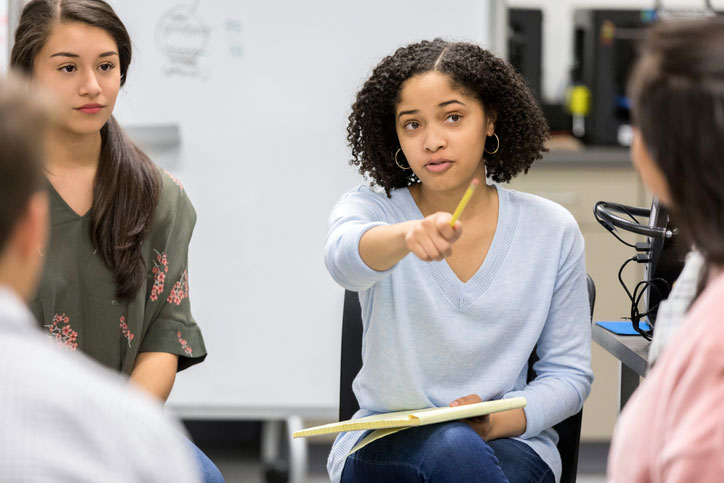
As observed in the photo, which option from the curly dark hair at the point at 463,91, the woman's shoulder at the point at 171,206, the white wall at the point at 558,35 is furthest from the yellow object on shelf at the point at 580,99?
the woman's shoulder at the point at 171,206

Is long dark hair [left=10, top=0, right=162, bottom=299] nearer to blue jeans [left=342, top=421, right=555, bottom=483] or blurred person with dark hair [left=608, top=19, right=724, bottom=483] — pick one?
blue jeans [left=342, top=421, right=555, bottom=483]

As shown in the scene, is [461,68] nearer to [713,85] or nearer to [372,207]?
[372,207]

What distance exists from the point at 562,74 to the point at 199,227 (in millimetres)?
1701

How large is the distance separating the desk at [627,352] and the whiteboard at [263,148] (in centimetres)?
119

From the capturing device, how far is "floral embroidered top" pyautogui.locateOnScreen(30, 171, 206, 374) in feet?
4.63

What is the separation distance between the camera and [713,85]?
0.78 meters

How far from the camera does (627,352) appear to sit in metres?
1.26

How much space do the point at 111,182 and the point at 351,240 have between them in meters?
0.42

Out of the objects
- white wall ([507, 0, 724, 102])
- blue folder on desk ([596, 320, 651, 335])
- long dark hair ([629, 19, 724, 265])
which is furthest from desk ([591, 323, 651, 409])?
white wall ([507, 0, 724, 102])

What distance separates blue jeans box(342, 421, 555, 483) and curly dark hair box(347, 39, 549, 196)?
1.38ft

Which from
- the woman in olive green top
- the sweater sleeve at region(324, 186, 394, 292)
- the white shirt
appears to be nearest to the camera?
the white shirt

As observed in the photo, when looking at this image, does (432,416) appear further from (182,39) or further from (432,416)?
(182,39)

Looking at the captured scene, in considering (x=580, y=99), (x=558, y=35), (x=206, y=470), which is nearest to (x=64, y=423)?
(x=206, y=470)

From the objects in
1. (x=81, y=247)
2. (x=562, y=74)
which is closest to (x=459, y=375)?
(x=81, y=247)
